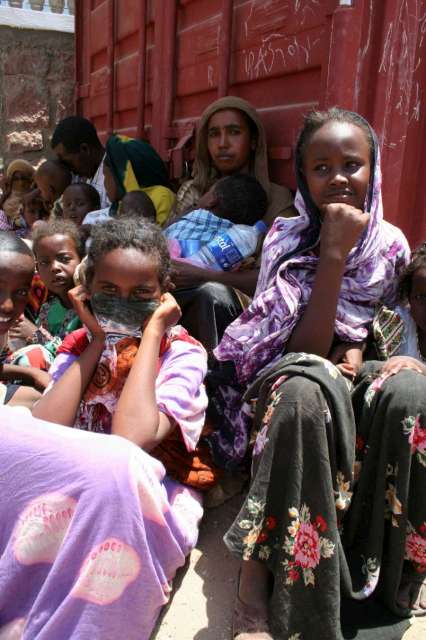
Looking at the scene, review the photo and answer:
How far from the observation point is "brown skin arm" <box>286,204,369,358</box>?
1.76 metres

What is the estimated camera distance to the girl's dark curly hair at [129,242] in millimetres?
1875

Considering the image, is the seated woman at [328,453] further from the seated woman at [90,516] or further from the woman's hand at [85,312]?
the woman's hand at [85,312]

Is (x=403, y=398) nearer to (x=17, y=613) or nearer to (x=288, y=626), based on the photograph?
(x=288, y=626)

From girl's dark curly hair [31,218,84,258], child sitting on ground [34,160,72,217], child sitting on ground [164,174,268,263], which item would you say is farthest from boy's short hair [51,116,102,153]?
child sitting on ground [164,174,268,263]

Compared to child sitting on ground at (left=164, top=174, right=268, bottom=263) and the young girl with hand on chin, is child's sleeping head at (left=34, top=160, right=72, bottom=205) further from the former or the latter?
the young girl with hand on chin

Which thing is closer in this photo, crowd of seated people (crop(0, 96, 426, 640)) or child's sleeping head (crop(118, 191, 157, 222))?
crowd of seated people (crop(0, 96, 426, 640))

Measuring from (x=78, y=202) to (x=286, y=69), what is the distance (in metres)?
1.84

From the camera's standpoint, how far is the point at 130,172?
3.68 m

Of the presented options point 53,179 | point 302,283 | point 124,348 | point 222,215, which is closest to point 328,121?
point 302,283

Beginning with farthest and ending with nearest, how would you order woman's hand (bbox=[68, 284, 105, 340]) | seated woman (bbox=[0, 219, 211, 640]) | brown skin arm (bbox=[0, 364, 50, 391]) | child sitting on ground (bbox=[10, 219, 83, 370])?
child sitting on ground (bbox=[10, 219, 83, 370]), brown skin arm (bbox=[0, 364, 50, 391]), woman's hand (bbox=[68, 284, 105, 340]), seated woman (bbox=[0, 219, 211, 640])

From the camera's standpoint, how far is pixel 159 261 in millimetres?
1900

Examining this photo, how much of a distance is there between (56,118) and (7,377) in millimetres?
4873

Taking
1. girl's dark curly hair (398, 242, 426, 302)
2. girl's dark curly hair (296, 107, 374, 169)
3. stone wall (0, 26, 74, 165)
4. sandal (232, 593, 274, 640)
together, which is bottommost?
sandal (232, 593, 274, 640)

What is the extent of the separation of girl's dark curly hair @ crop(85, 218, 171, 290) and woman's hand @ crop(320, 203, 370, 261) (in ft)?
1.83
